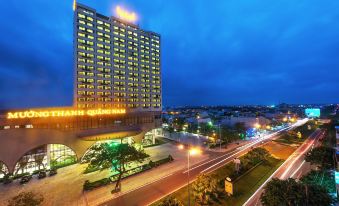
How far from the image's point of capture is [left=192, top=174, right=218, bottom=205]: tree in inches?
1103

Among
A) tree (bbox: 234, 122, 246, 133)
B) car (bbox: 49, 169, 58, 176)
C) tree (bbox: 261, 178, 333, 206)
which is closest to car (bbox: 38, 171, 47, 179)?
car (bbox: 49, 169, 58, 176)

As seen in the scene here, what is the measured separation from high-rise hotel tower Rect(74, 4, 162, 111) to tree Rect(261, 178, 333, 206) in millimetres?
65089

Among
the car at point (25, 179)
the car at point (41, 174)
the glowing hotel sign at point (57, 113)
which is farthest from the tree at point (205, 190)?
the glowing hotel sign at point (57, 113)

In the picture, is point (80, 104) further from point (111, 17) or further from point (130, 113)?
point (111, 17)

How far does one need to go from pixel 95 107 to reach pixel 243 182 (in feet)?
233

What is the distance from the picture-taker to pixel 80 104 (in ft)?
256

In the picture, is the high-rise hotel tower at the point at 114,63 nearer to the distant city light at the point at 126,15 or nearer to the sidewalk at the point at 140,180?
the distant city light at the point at 126,15

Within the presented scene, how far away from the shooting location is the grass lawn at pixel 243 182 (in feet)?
96.9

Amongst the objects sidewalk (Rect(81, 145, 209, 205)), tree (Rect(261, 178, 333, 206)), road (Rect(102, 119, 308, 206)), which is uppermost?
tree (Rect(261, 178, 333, 206))

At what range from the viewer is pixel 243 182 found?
119 feet

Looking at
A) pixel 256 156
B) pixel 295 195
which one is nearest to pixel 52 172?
pixel 295 195

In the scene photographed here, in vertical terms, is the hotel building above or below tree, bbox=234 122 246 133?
above

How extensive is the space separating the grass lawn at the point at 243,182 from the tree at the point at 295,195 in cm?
900

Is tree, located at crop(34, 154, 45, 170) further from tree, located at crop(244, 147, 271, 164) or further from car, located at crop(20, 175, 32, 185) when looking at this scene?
tree, located at crop(244, 147, 271, 164)
